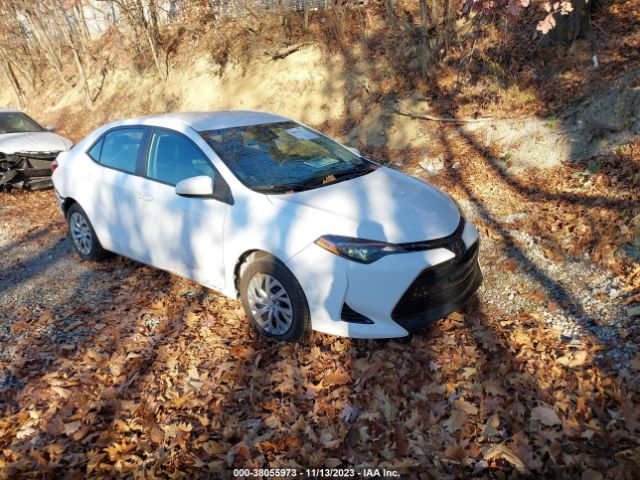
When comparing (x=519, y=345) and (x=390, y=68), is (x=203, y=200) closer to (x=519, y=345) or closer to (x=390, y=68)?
(x=519, y=345)

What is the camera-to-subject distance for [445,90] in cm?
976

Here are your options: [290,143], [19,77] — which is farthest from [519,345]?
[19,77]

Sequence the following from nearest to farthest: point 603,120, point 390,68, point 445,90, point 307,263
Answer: point 307,263, point 603,120, point 445,90, point 390,68

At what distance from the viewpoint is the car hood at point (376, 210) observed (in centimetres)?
345

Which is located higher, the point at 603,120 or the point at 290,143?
the point at 290,143

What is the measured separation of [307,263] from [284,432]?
1.14 meters

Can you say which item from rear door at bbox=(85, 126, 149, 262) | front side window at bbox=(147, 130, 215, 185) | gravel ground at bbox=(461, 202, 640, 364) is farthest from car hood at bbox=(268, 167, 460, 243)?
rear door at bbox=(85, 126, 149, 262)

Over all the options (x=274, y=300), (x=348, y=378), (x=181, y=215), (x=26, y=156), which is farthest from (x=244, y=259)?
(x=26, y=156)

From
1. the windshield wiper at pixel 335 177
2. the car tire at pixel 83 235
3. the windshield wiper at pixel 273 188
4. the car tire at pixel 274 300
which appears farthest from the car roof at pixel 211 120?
the car tire at pixel 274 300

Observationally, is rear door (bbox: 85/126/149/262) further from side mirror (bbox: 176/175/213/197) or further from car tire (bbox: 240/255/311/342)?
car tire (bbox: 240/255/311/342)

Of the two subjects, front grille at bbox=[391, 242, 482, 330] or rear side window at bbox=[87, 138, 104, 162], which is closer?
front grille at bbox=[391, 242, 482, 330]

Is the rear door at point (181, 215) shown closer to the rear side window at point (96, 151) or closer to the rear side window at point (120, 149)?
the rear side window at point (120, 149)

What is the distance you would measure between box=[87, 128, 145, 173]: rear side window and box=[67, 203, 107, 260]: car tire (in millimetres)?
736

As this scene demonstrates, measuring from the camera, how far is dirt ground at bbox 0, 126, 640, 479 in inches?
113
